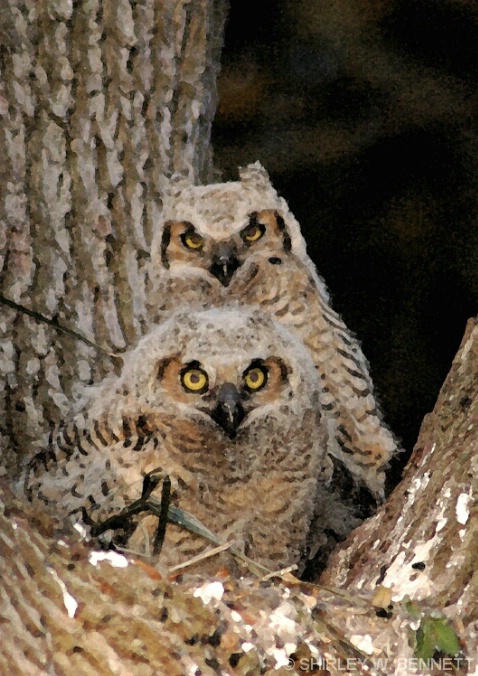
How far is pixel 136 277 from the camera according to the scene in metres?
1.95

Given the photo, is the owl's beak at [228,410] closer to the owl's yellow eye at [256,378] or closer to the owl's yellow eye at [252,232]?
the owl's yellow eye at [256,378]

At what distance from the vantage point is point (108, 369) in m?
1.86

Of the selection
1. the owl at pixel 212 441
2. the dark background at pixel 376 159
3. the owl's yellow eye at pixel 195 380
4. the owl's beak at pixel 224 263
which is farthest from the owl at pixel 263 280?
the dark background at pixel 376 159

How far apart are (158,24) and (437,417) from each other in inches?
43.8

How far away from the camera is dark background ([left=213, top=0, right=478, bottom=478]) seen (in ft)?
11.8

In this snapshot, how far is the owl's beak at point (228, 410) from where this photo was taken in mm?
1473

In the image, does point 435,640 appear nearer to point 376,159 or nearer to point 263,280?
point 263,280

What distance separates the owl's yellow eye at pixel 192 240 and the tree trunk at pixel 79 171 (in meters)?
0.16

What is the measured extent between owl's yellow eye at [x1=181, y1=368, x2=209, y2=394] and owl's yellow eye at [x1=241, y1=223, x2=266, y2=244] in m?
0.67

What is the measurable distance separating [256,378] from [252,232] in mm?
675

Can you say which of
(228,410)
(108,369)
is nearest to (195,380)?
(228,410)

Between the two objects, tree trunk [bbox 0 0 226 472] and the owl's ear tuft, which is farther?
the owl's ear tuft

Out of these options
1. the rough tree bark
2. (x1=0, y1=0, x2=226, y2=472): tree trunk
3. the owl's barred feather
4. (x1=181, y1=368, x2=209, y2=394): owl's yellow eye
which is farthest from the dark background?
(x1=181, y1=368, x2=209, y2=394): owl's yellow eye

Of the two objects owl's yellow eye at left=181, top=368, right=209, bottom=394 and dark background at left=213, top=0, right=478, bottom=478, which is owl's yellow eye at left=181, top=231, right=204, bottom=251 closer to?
owl's yellow eye at left=181, top=368, right=209, bottom=394
